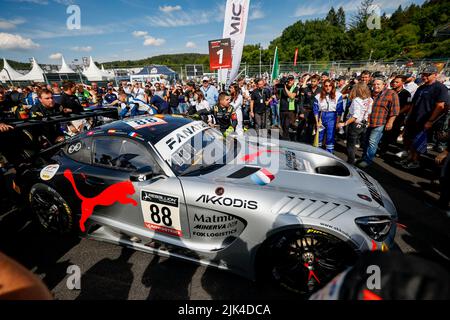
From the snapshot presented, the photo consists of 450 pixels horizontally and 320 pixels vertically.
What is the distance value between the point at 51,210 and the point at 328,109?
4.92 meters

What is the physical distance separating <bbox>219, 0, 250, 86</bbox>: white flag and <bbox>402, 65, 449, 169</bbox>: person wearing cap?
5340 mm

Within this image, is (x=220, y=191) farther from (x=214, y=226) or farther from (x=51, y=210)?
(x=51, y=210)

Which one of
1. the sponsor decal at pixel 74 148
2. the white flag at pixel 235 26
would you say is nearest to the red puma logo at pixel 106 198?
the sponsor decal at pixel 74 148

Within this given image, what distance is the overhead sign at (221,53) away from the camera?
677 centimetres

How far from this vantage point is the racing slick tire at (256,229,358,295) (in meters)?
1.72

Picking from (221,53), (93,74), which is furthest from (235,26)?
(93,74)

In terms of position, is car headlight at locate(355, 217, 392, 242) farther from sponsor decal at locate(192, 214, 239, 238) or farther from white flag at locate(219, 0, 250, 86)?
white flag at locate(219, 0, 250, 86)

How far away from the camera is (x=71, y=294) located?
2041 mm

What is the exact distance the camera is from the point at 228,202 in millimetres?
1837

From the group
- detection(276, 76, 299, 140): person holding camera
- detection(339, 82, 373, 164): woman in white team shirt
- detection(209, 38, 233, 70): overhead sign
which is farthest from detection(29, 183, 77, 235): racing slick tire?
detection(209, 38, 233, 70): overhead sign

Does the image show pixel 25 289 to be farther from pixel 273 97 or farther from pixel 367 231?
pixel 273 97
